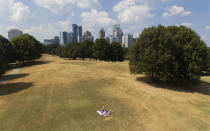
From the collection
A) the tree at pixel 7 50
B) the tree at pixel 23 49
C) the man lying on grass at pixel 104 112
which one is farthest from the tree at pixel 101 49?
the man lying on grass at pixel 104 112

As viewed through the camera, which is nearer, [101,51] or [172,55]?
[172,55]

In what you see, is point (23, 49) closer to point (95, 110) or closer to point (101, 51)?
point (101, 51)

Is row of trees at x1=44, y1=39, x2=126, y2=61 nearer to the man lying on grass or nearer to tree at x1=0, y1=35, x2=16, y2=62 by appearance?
tree at x1=0, y1=35, x2=16, y2=62

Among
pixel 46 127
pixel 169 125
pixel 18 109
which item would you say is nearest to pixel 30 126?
pixel 46 127

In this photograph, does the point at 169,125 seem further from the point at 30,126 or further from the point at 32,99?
the point at 32,99

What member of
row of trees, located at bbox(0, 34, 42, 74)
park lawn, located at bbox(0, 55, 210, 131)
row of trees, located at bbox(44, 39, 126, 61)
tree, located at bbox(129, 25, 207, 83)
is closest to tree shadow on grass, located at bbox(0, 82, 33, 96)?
park lawn, located at bbox(0, 55, 210, 131)

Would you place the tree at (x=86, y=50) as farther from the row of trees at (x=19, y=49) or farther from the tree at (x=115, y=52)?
the row of trees at (x=19, y=49)

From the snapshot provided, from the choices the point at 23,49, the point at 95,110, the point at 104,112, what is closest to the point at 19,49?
the point at 23,49

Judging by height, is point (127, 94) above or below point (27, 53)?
below
